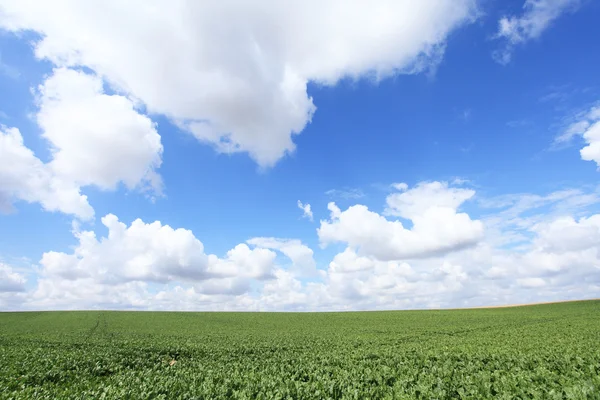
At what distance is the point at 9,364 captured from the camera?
72.0 ft

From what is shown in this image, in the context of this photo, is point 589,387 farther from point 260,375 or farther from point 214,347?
point 214,347

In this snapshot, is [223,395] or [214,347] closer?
[223,395]

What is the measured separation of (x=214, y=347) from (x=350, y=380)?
63.9ft

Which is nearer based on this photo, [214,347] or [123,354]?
[123,354]

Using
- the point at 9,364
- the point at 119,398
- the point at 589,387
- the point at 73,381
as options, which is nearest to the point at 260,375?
the point at 119,398

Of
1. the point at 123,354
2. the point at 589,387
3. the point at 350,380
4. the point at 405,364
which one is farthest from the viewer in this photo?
the point at 123,354

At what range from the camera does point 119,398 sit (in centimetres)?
1329

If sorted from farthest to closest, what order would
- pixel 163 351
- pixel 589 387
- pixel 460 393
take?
pixel 163 351 → pixel 460 393 → pixel 589 387

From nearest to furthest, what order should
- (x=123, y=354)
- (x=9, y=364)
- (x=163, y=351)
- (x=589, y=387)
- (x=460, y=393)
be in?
(x=589, y=387) < (x=460, y=393) < (x=9, y=364) < (x=123, y=354) < (x=163, y=351)

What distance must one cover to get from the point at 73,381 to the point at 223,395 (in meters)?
10.5

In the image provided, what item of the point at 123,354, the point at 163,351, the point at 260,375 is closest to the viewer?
the point at 260,375

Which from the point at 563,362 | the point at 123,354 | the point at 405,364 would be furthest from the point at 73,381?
the point at 563,362

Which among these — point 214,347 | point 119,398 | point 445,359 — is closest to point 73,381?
point 119,398

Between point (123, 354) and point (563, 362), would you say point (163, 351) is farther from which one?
point (563, 362)
